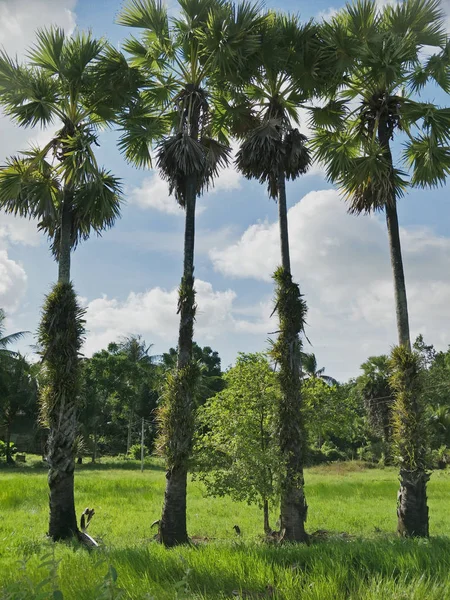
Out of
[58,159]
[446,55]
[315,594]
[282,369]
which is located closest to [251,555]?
[315,594]

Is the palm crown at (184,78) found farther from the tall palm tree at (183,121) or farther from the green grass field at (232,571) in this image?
the green grass field at (232,571)

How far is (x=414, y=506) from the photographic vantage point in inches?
410

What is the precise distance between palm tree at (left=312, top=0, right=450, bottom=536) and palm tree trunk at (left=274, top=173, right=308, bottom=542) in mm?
2092

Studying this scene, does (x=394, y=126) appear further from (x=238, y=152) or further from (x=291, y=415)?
(x=291, y=415)

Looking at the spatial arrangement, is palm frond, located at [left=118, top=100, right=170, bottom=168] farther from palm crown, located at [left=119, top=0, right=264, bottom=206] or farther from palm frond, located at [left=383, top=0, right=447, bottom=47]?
palm frond, located at [left=383, top=0, right=447, bottom=47]

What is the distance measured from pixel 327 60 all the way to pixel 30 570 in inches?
454

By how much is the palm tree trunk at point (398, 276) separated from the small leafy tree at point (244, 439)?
9.97 ft

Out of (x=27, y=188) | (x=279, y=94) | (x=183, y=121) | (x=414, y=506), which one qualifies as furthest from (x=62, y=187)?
(x=414, y=506)

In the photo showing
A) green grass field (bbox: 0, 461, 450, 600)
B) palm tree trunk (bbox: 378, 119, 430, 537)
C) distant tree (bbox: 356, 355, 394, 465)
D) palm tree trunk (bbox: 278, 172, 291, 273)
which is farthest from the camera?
distant tree (bbox: 356, 355, 394, 465)

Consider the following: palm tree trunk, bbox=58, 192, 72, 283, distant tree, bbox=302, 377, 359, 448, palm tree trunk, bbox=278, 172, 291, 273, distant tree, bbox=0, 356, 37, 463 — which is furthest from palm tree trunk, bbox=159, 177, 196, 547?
distant tree, bbox=0, 356, 37, 463

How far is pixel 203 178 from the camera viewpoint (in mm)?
13586

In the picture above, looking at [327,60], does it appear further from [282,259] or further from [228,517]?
[228,517]

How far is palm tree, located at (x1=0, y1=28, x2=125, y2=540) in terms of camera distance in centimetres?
1064

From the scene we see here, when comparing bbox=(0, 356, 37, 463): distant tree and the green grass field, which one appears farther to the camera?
bbox=(0, 356, 37, 463): distant tree
